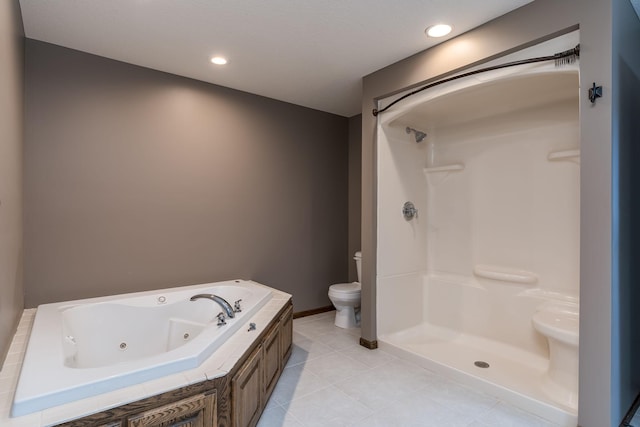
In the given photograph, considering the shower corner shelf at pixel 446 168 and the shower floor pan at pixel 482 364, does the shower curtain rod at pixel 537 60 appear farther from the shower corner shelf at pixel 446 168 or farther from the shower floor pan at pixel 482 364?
the shower floor pan at pixel 482 364

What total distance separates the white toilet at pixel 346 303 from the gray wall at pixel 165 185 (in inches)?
20.0

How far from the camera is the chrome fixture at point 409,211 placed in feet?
10.8

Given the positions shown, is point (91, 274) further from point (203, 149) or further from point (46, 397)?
point (46, 397)

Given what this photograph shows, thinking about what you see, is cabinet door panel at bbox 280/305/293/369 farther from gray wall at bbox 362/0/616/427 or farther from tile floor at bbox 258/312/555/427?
gray wall at bbox 362/0/616/427

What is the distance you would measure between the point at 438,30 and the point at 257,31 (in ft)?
4.03

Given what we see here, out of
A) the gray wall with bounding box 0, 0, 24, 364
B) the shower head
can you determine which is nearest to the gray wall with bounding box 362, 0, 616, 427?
the shower head

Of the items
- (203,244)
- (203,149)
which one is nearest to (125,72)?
(203,149)

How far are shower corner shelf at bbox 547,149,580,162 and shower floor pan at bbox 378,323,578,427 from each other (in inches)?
60.5

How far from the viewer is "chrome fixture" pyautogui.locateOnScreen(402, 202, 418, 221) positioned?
3303 mm

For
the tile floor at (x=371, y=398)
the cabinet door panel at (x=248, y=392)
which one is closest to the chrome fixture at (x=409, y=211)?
Result: the tile floor at (x=371, y=398)

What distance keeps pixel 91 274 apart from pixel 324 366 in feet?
6.45

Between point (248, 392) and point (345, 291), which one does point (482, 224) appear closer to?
point (345, 291)

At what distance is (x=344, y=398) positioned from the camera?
223 cm

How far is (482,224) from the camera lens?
126 inches
